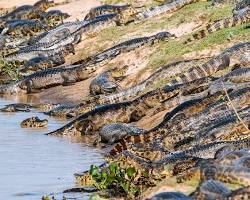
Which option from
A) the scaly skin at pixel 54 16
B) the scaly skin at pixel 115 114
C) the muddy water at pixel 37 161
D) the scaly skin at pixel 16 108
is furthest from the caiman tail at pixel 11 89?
the scaly skin at pixel 54 16

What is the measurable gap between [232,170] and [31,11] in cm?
2650

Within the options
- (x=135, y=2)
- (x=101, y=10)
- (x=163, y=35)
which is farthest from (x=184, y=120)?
(x=135, y=2)

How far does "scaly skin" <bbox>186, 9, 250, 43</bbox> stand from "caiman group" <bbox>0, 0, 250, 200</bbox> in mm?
29

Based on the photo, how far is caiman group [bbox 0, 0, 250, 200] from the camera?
1102cm

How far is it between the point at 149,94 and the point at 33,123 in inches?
86.1

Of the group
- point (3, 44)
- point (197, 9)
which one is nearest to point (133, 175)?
point (197, 9)

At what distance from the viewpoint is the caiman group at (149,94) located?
36.2 ft

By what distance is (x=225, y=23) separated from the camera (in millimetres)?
22953

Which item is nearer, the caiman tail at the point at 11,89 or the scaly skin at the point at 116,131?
the scaly skin at the point at 116,131

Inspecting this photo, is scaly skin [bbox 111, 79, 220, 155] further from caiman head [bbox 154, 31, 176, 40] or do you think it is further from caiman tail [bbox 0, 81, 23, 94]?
caiman tail [bbox 0, 81, 23, 94]

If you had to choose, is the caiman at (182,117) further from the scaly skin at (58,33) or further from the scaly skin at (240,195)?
the scaly skin at (58,33)

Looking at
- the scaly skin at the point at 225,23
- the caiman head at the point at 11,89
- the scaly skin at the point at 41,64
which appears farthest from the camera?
the scaly skin at the point at 41,64

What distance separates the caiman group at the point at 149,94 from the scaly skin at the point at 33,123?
0.02 m

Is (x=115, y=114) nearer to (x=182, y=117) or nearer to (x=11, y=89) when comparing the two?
(x=182, y=117)
